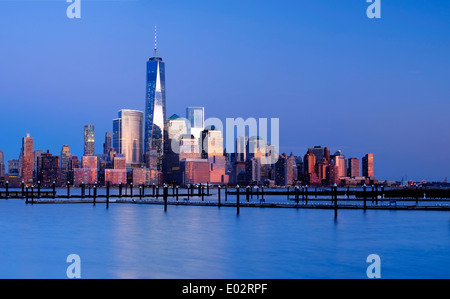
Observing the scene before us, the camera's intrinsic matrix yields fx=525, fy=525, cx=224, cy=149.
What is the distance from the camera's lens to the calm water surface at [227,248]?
3089 cm

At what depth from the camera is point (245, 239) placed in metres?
47.8

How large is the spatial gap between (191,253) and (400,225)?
31964 millimetres

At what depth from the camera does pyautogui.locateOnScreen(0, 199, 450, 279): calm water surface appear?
1216 inches

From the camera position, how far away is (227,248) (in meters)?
41.8

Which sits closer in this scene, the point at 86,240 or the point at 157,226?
the point at 86,240
